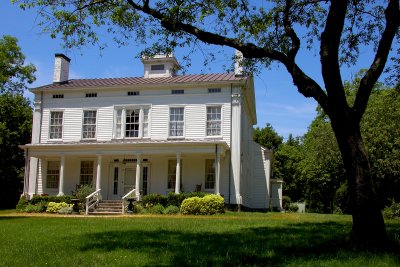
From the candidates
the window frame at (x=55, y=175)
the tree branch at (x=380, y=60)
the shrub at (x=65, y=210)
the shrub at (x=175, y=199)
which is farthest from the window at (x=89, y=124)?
the tree branch at (x=380, y=60)

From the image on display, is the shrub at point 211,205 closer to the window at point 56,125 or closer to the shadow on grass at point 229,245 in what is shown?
the shadow on grass at point 229,245

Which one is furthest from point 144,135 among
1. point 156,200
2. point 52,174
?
point 52,174

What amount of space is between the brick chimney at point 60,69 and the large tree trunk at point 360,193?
85.6 ft

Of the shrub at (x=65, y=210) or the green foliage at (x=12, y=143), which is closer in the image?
the shrub at (x=65, y=210)

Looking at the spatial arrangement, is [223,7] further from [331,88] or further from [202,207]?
[202,207]

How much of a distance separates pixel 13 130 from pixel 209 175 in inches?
820

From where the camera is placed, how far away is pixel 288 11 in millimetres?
11672

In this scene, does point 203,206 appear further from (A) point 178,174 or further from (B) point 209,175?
(B) point 209,175

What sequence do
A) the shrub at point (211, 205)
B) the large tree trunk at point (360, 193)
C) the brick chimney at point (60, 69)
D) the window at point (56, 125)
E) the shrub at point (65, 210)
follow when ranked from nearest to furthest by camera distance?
the large tree trunk at point (360, 193) → the shrub at point (211, 205) → the shrub at point (65, 210) → the window at point (56, 125) → the brick chimney at point (60, 69)

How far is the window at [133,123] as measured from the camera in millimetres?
29584

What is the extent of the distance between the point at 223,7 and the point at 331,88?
374 centimetres

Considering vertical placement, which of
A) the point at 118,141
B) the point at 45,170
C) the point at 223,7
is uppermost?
the point at 223,7

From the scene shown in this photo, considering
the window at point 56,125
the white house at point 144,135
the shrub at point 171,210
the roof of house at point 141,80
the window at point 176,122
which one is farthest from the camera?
the window at point 56,125

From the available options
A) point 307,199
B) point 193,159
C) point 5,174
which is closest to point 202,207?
point 193,159
